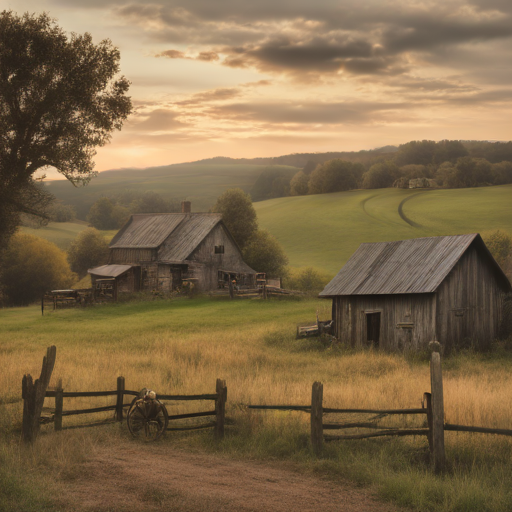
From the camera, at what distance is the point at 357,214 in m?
90.2

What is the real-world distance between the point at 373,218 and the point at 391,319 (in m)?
62.6

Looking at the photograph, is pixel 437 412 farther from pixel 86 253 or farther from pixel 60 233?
pixel 60 233

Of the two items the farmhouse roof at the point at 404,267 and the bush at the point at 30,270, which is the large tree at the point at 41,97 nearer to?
the farmhouse roof at the point at 404,267

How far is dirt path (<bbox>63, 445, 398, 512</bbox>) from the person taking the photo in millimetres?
8031

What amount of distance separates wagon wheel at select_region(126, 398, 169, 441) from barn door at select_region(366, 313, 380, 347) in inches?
663

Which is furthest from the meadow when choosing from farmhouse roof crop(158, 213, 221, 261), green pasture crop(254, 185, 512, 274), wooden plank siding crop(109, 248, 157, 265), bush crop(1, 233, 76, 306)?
green pasture crop(254, 185, 512, 274)

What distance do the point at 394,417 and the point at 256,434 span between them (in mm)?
3327

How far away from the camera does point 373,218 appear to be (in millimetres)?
86625

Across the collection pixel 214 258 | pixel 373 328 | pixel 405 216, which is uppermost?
pixel 405 216

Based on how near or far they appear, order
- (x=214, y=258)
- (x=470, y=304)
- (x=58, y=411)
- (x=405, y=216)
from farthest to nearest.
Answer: (x=405, y=216), (x=214, y=258), (x=470, y=304), (x=58, y=411)

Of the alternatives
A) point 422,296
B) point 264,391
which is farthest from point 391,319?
point 264,391

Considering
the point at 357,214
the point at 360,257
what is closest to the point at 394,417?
the point at 360,257

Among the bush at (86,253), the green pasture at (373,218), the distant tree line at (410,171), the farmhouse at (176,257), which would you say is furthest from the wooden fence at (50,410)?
the distant tree line at (410,171)

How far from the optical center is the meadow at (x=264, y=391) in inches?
352
